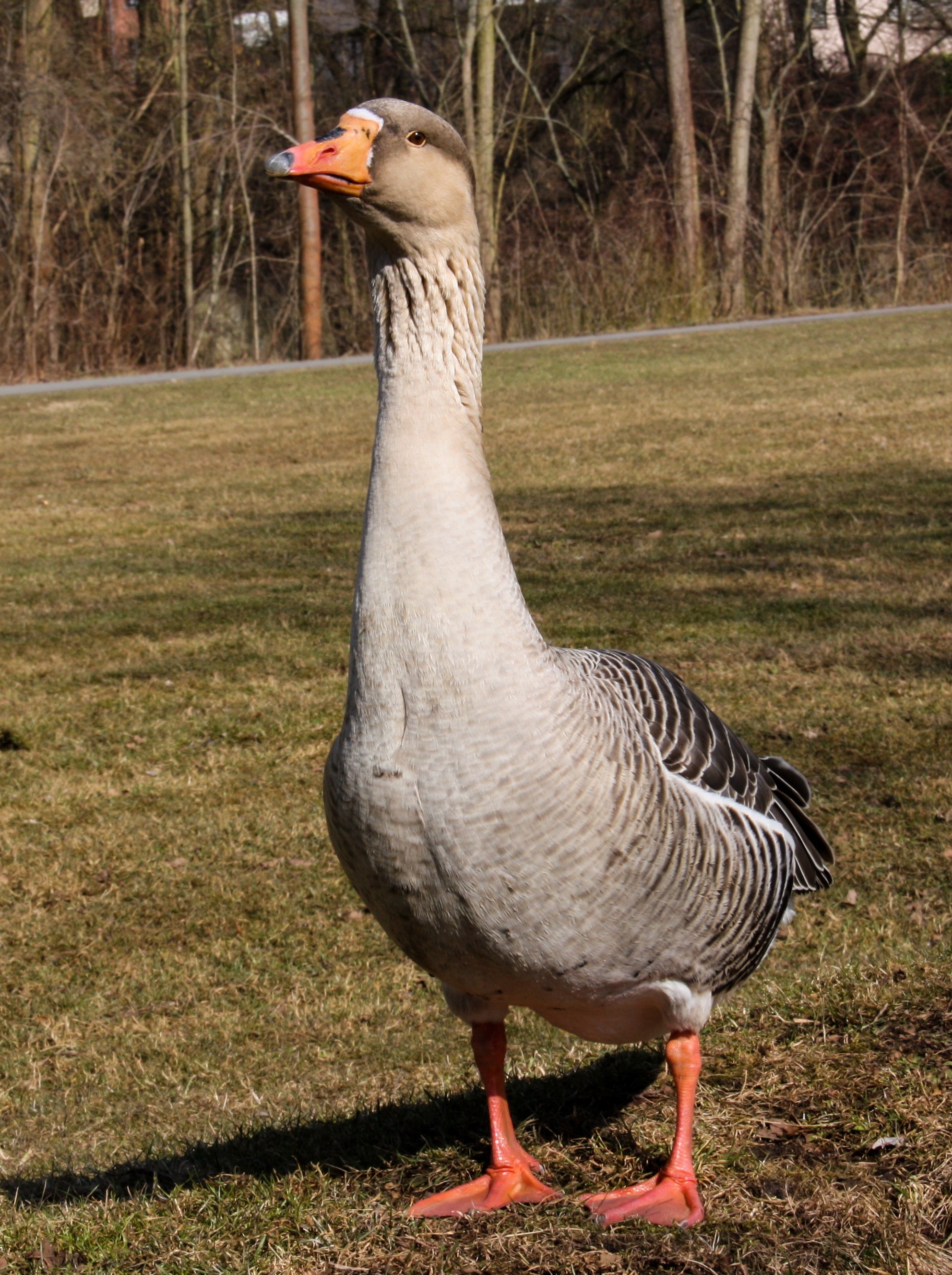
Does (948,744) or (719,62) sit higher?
(719,62)

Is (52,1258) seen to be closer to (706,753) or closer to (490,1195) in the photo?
(490,1195)

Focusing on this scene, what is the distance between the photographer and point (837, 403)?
16.3m

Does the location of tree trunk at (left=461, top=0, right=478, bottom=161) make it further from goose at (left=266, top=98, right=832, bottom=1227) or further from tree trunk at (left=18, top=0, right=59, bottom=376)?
goose at (left=266, top=98, right=832, bottom=1227)

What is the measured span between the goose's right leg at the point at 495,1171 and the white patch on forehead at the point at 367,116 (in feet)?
6.37

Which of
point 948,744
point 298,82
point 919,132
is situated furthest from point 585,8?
point 948,744

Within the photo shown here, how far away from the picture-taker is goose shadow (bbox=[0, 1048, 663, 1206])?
134 inches

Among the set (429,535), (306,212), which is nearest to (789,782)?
(429,535)

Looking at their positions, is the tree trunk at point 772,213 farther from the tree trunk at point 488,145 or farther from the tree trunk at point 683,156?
the tree trunk at point 488,145

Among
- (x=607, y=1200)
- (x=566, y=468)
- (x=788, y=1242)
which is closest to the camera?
(x=788, y=1242)

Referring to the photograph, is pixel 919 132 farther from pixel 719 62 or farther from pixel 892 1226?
pixel 892 1226

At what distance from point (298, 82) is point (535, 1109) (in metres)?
23.6

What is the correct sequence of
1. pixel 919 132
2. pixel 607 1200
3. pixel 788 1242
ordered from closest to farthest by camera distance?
pixel 788 1242 → pixel 607 1200 → pixel 919 132

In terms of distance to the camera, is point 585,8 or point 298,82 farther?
point 585,8

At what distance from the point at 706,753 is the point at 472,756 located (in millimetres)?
766
